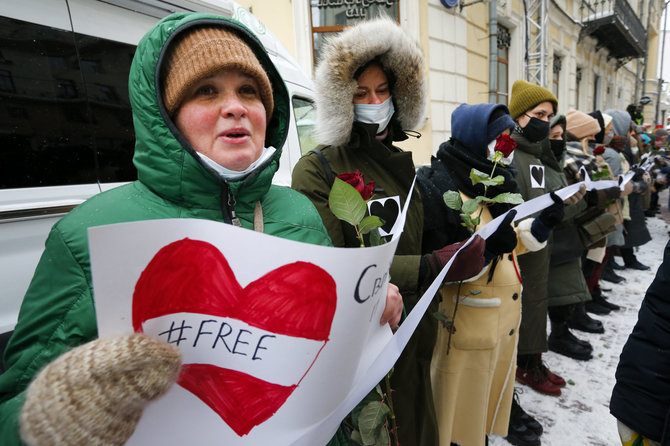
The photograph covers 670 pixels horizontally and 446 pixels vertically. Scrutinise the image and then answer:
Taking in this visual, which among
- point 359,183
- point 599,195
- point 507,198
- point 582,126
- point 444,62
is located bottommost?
point 599,195

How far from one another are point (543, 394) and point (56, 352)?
125 inches

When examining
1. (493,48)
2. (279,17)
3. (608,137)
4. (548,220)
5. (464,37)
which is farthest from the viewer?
(493,48)

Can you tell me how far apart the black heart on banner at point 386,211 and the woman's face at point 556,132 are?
7.67 ft

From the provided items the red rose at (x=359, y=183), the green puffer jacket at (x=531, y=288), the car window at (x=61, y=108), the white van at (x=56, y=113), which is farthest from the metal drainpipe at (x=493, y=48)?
the red rose at (x=359, y=183)

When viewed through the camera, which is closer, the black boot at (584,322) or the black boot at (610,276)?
the black boot at (584,322)

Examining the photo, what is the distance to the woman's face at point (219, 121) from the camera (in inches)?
34.0

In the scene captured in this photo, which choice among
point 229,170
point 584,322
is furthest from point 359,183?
point 584,322

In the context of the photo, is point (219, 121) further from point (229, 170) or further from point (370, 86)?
point (370, 86)

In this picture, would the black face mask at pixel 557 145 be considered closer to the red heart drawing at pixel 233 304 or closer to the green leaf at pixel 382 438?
the green leaf at pixel 382 438

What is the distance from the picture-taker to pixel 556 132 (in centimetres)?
318

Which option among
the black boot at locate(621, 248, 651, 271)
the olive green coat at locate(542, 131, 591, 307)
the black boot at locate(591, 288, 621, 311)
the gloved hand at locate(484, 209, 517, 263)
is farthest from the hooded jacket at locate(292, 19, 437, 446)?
the black boot at locate(621, 248, 651, 271)

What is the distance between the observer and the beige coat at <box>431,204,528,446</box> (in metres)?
1.80

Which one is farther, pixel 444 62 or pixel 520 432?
pixel 444 62

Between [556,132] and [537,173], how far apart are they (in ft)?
2.68
